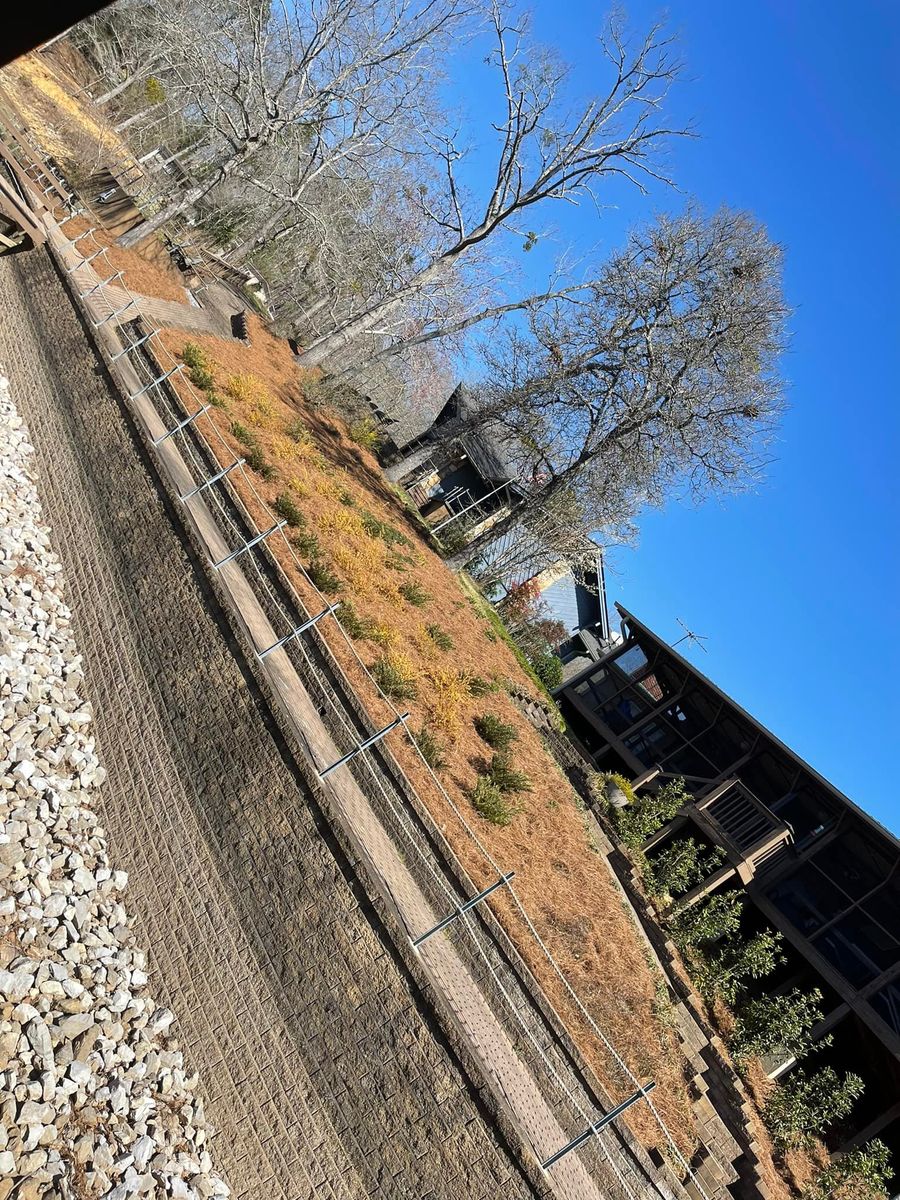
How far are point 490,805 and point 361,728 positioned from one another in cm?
293

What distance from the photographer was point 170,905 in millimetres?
9516

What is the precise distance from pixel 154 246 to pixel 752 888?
889 inches

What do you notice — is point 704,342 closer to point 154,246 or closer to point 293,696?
point 154,246

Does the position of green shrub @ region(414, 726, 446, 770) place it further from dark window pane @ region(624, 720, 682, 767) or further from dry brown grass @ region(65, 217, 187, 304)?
dark window pane @ region(624, 720, 682, 767)

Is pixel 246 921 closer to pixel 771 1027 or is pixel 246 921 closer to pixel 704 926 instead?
pixel 704 926

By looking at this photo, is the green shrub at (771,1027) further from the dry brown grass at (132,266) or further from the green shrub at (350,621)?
the dry brown grass at (132,266)

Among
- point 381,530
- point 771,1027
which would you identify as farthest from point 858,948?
point 381,530

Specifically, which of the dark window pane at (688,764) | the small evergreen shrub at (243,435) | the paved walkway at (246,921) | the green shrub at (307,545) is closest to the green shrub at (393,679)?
the green shrub at (307,545)

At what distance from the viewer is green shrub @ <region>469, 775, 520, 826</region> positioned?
1209 centimetres

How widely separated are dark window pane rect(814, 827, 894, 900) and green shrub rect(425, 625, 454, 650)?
11527 millimetres

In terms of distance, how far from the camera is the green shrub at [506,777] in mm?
13398

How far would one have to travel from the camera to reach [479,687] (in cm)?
1581

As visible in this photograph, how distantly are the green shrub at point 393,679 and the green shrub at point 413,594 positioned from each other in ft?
11.2

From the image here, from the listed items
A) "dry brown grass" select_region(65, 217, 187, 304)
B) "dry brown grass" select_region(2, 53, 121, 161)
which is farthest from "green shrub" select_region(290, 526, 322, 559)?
"dry brown grass" select_region(2, 53, 121, 161)
